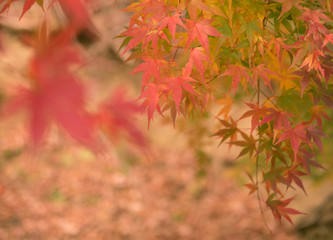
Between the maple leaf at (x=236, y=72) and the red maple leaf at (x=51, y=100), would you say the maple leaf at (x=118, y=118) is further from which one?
the maple leaf at (x=236, y=72)

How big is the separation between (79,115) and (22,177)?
373 centimetres

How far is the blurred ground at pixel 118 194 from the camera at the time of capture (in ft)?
11.4

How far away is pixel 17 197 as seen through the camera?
3.68 m

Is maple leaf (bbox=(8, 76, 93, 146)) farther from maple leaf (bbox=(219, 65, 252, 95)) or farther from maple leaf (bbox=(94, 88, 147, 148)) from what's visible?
maple leaf (bbox=(219, 65, 252, 95))

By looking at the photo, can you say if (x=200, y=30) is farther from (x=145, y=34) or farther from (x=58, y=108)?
(x=58, y=108)

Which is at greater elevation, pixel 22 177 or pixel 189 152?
pixel 22 177

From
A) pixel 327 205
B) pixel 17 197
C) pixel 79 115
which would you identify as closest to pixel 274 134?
pixel 79 115

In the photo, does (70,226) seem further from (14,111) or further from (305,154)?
(14,111)

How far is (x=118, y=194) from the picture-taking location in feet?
13.3

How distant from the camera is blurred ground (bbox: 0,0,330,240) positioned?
3.48 metres

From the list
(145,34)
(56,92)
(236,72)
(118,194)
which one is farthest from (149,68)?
(118,194)

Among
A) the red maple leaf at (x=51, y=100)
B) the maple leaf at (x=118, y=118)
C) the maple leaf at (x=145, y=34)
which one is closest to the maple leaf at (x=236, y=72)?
the maple leaf at (x=145, y=34)

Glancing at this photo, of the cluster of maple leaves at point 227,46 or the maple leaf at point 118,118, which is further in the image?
the cluster of maple leaves at point 227,46

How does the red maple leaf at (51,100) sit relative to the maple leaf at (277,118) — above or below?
above
